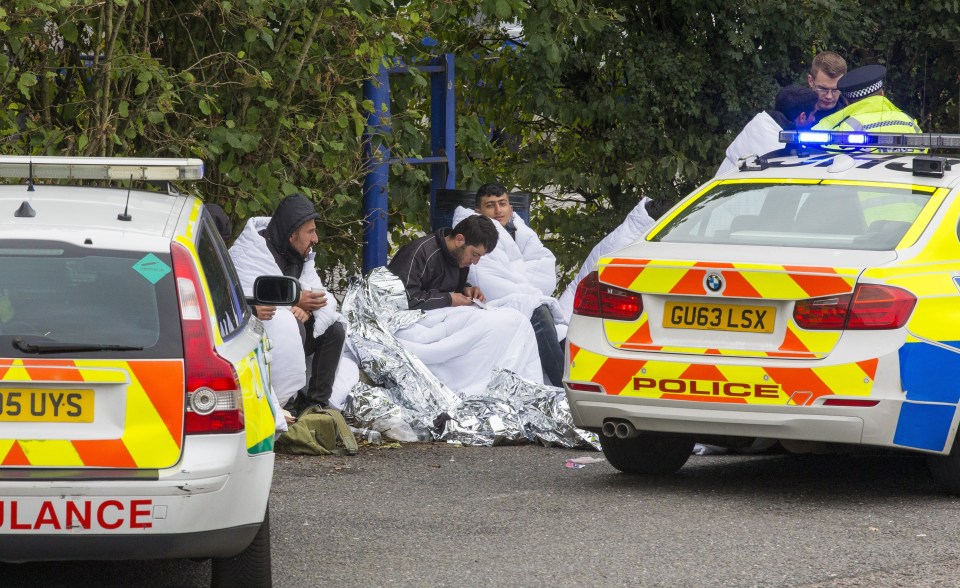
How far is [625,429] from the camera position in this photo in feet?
23.0

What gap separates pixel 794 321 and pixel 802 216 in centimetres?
80

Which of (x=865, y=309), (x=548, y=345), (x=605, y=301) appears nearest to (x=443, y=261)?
(x=548, y=345)

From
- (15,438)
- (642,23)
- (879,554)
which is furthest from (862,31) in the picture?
(15,438)

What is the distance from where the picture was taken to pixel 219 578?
5.02m

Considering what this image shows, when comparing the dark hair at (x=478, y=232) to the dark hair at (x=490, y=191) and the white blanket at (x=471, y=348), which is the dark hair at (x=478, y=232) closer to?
the white blanket at (x=471, y=348)

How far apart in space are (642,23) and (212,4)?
4.78 meters

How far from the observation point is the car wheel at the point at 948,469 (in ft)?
22.2

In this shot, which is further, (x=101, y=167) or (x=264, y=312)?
(x=264, y=312)

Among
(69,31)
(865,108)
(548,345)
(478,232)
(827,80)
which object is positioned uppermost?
(69,31)

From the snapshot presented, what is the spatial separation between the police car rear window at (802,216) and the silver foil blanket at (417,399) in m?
1.69

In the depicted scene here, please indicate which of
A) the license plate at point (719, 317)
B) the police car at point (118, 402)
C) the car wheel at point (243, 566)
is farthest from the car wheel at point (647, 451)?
the police car at point (118, 402)

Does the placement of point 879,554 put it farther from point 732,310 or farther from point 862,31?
point 862,31

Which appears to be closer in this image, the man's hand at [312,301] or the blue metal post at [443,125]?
the man's hand at [312,301]

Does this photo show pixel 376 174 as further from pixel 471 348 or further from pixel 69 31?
pixel 69 31
